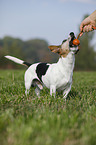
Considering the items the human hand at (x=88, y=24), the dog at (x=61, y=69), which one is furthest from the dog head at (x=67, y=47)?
the human hand at (x=88, y=24)

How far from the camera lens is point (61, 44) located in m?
2.58

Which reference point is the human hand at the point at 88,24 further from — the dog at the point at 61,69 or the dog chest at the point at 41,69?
the dog chest at the point at 41,69

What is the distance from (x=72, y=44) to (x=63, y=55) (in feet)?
0.82

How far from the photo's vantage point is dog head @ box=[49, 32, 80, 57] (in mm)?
2428

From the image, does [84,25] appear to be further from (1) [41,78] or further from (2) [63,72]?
(1) [41,78]

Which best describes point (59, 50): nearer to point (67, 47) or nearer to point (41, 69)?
point (67, 47)

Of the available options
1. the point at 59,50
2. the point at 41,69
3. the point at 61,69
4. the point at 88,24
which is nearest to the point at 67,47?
the point at 59,50

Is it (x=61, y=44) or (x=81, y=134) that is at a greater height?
(x=61, y=44)

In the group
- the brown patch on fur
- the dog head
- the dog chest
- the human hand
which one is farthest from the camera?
the human hand

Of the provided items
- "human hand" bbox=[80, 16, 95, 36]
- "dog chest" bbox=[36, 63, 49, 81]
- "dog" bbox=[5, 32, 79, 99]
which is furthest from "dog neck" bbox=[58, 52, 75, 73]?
"human hand" bbox=[80, 16, 95, 36]

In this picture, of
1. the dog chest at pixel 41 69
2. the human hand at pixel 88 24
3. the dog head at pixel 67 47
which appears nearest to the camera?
the dog head at pixel 67 47

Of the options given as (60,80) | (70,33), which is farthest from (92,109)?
(70,33)

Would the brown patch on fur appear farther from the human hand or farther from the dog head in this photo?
the human hand

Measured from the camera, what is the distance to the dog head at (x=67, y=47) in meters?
2.43
